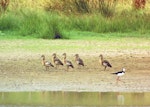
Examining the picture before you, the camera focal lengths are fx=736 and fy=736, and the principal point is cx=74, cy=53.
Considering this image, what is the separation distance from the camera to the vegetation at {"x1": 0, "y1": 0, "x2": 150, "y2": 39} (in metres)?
21.4

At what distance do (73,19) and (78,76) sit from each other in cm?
863

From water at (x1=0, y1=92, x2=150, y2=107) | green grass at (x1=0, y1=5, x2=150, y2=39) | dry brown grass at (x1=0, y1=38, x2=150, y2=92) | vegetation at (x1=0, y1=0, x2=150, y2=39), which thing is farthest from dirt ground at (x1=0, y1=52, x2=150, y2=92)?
vegetation at (x1=0, y1=0, x2=150, y2=39)

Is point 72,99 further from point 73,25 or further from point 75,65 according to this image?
point 73,25

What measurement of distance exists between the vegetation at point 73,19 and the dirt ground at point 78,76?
4.10 m

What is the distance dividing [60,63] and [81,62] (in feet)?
1.59

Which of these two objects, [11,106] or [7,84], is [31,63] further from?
[11,106]

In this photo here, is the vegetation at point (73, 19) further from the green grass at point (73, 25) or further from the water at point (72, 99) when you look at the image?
the water at point (72, 99)

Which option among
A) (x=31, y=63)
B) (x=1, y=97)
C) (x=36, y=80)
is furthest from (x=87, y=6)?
(x=1, y=97)

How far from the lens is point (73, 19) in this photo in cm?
2323

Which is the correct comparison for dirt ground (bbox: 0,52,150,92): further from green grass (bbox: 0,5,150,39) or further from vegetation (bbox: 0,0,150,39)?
vegetation (bbox: 0,0,150,39)

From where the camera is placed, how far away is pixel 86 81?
46.2 feet

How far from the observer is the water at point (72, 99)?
459 inches

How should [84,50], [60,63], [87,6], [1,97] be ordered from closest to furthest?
[1,97]
[60,63]
[84,50]
[87,6]

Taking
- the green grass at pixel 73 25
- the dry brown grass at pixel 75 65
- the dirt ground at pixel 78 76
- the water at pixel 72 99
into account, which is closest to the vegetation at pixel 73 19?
the green grass at pixel 73 25
